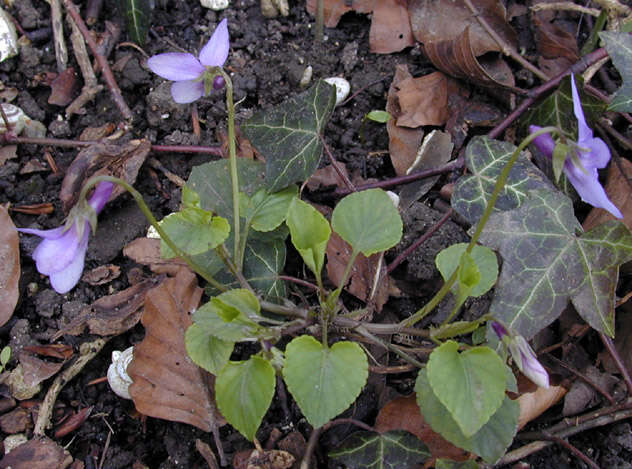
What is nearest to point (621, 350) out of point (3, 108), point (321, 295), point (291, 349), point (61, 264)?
point (321, 295)

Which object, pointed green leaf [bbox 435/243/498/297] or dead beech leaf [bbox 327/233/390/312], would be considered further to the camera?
dead beech leaf [bbox 327/233/390/312]

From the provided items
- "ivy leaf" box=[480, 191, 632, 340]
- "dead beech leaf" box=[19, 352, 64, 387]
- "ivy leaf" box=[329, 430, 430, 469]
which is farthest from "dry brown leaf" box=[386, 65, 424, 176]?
"dead beech leaf" box=[19, 352, 64, 387]

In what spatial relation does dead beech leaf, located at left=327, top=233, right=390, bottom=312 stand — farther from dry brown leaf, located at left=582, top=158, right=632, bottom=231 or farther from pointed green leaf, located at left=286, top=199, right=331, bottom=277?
dry brown leaf, located at left=582, top=158, right=632, bottom=231

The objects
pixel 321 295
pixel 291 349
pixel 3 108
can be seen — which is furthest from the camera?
pixel 3 108

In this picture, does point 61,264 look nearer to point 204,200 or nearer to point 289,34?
point 204,200

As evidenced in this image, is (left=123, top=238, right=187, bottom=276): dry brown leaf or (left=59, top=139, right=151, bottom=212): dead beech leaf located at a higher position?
(left=59, top=139, right=151, bottom=212): dead beech leaf

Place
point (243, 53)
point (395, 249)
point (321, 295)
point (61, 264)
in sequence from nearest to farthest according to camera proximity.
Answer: point (61, 264)
point (321, 295)
point (395, 249)
point (243, 53)

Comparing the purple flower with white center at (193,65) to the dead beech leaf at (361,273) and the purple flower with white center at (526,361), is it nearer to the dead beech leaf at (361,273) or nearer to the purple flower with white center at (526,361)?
the dead beech leaf at (361,273)
